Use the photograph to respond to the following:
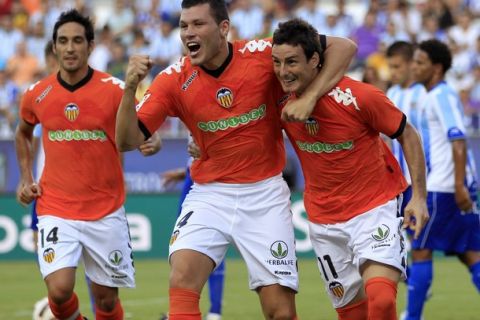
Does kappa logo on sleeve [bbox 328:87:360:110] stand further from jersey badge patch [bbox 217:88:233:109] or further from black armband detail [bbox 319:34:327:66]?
jersey badge patch [bbox 217:88:233:109]

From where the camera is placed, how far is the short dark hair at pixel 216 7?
734 centimetres

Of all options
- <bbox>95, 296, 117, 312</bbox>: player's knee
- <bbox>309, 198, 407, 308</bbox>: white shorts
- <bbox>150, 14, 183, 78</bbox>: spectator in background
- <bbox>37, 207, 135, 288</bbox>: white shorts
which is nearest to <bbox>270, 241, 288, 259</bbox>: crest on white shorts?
<bbox>309, 198, 407, 308</bbox>: white shorts

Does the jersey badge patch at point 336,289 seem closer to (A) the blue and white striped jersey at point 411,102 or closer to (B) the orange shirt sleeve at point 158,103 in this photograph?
(B) the orange shirt sleeve at point 158,103

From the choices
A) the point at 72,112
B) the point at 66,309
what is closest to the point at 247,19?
the point at 72,112

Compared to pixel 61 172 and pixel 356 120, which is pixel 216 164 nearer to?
pixel 356 120

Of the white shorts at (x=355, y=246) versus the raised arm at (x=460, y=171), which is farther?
the raised arm at (x=460, y=171)

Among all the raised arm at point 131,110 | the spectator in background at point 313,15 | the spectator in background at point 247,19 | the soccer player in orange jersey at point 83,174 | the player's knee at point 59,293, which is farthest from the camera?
the spectator in background at point 247,19

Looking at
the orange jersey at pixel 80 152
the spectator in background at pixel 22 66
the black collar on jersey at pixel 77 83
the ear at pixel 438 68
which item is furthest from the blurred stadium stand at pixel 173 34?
the orange jersey at pixel 80 152

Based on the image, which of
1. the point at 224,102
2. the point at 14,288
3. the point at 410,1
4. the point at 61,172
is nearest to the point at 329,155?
the point at 224,102

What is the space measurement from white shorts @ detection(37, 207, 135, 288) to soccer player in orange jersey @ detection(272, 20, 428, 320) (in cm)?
168

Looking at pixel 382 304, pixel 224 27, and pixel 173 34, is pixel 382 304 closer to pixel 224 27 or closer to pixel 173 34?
pixel 224 27

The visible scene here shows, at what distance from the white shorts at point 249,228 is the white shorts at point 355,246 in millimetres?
238

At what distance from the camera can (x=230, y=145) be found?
24.5 feet

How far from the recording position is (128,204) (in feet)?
53.9
